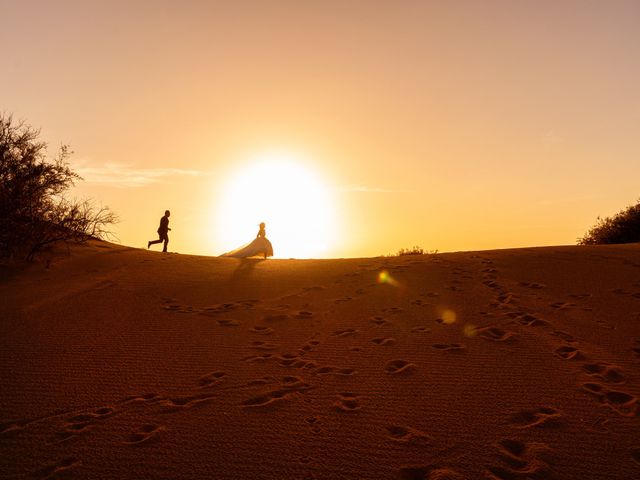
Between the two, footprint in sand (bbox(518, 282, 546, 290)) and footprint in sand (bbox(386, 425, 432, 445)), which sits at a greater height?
footprint in sand (bbox(518, 282, 546, 290))

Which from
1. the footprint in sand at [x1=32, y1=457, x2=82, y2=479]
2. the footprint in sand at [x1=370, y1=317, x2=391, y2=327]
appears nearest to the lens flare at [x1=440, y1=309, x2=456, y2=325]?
the footprint in sand at [x1=370, y1=317, x2=391, y2=327]

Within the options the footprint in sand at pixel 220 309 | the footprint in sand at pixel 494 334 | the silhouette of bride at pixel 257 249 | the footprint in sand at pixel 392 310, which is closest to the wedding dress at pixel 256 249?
the silhouette of bride at pixel 257 249

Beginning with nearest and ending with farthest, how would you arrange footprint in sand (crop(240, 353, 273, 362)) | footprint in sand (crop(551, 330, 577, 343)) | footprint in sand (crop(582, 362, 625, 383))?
footprint in sand (crop(582, 362, 625, 383))
footprint in sand (crop(240, 353, 273, 362))
footprint in sand (crop(551, 330, 577, 343))

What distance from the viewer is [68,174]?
1112 cm

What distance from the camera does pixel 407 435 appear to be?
3676 mm

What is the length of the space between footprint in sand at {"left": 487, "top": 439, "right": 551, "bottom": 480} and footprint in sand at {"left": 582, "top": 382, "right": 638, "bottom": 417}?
1018mm

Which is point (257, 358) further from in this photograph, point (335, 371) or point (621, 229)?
point (621, 229)

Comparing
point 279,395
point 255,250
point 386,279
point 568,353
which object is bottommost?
point 279,395

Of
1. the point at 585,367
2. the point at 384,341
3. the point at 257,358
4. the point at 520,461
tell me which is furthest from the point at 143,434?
the point at 585,367

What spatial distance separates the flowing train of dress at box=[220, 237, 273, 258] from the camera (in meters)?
15.0

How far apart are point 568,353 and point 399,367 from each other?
194 cm

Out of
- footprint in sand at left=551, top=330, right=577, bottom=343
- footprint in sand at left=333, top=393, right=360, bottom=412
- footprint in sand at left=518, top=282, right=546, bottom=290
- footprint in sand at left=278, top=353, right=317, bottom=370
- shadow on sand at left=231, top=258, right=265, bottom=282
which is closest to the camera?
footprint in sand at left=333, top=393, right=360, bottom=412

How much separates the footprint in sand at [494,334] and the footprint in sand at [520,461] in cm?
244

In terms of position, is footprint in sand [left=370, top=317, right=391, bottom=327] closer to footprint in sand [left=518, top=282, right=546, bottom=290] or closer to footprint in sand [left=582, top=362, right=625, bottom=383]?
footprint in sand [left=582, top=362, right=625, bottom=383]
